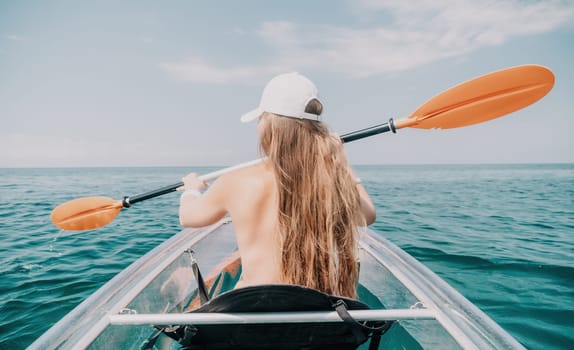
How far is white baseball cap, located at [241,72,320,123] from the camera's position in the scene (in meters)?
1.40

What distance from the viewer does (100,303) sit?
1.77 meters

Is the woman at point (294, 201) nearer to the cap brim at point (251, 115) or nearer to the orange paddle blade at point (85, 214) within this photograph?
the cap brim at point (251, 115)

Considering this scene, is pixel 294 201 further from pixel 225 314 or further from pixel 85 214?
pixel 85 214

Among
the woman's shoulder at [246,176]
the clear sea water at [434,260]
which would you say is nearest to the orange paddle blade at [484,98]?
the woman's shoulder at [246,176]

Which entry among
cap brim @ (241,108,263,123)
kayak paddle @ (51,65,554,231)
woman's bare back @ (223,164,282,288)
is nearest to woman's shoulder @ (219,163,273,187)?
woman's bare back @ (223,164,282,288)

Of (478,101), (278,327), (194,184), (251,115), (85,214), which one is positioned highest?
(478,101)

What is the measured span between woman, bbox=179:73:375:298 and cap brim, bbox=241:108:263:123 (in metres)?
0.04

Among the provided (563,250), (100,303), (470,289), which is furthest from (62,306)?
(563,250)

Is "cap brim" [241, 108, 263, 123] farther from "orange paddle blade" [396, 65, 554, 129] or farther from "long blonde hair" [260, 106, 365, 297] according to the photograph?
"orange paddle blade" [396, 65, 554, 129]

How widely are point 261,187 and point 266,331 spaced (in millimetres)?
593

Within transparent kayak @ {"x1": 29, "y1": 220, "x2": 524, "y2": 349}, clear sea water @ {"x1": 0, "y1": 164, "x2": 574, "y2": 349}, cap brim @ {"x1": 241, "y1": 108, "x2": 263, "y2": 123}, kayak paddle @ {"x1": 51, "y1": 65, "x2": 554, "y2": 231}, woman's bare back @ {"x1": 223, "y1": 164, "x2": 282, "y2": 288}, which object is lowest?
clear sea water @ {"x1": 0, "y1": 164, "x2": 574, "y2": 349}

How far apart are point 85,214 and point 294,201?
2.91 meters

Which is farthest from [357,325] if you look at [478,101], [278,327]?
[478,101]

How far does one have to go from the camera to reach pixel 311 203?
1.38 m
